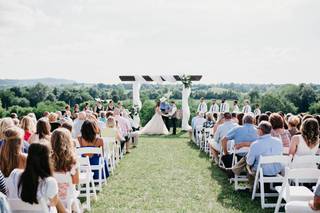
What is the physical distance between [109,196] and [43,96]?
205 ft

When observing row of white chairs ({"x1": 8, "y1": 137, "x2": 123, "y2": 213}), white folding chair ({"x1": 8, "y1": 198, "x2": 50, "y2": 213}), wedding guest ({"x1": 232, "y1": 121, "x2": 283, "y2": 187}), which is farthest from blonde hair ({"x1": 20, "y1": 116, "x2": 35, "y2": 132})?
wedding guest ({"x1": 232, "y1": 121, "x2": 283, "y2": 187})

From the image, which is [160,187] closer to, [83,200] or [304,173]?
[83,200]

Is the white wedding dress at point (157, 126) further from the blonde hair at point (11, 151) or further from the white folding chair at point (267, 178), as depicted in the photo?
the blonde hair at point (11, 151)

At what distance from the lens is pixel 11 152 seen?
15.1ft

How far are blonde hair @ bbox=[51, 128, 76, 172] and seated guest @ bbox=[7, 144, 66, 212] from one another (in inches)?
48.5

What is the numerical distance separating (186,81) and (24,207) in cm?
1805

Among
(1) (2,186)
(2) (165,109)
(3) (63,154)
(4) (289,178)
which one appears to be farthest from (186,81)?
(1) (2,186)

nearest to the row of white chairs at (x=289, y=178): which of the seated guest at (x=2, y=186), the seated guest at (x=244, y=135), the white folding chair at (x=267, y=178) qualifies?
the white folding chair at (x=267, y=178)

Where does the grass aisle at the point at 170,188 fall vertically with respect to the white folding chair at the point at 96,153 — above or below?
below

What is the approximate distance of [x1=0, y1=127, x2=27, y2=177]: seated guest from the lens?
15.0ft

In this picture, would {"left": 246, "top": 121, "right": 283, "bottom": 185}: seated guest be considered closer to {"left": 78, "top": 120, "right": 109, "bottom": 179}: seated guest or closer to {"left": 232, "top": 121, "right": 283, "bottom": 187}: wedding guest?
{"left": 232, "top": 121, "right": 283, "bottom": 187}: wedding guest

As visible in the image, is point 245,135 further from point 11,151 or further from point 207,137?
point 11,151

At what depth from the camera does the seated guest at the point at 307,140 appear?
658 centimetres

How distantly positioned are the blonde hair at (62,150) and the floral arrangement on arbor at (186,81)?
1656 centimetres
